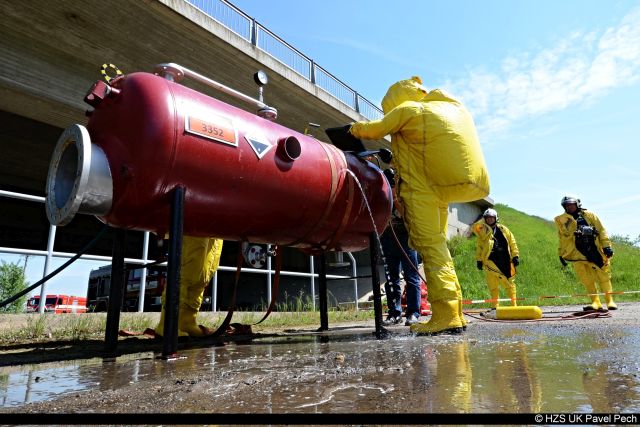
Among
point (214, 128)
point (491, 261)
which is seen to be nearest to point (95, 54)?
point (214, 128)

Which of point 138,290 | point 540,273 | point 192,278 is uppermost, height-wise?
point 540,273

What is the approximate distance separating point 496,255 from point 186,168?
24.3ft

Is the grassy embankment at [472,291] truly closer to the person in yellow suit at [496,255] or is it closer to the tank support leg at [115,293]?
the tank support leg at [115,293]

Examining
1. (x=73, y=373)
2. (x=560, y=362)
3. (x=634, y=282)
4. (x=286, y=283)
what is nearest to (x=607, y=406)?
(x=560, y=362)

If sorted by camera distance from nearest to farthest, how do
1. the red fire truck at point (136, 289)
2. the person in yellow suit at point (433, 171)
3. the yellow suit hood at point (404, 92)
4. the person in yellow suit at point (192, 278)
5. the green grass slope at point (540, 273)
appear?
the person in yellow suit at point (433, 171)
the person in yellow suit at point (192, 278)
the yellow suit hood at point (404, 92)
the red fire truck at point (136, 289)
the green grass slope at point (540, 273)

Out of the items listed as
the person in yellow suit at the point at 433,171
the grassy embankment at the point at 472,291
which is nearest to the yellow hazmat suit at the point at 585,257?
the grassy embankment at the point at 472,291

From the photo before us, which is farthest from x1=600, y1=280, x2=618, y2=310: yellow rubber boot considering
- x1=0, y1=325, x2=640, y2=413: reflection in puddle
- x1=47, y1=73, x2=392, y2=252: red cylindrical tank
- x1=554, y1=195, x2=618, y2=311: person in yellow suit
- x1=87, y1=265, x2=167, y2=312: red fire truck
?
x1=87, y1=265, x2=167, y2=312: red fire truck

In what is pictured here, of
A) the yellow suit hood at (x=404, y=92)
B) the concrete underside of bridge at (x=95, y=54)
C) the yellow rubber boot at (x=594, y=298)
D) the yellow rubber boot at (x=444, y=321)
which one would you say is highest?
the concrete underside of bridge at (x=95, y=54)

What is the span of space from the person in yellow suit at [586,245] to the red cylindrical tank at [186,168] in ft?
19.9

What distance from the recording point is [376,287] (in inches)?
137

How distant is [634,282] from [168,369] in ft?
61.0

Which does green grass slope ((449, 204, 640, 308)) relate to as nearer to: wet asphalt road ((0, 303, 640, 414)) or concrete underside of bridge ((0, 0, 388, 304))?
concrete underside of bridge ((0, 0, 388, 304))

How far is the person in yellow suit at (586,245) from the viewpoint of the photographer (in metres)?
7.20

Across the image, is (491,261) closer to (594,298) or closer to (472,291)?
(594,298)
